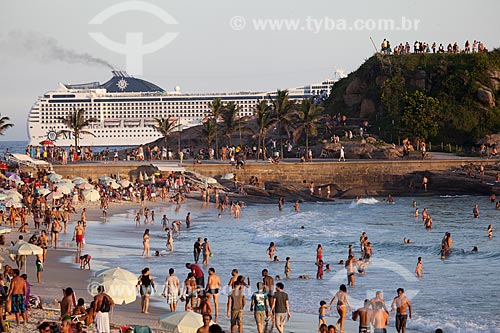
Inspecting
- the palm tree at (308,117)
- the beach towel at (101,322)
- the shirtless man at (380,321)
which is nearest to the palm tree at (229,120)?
the palm tree at (308,117)

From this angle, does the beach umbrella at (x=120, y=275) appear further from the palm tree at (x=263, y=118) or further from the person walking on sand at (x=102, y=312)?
the palm tree at (x=263, y=118)

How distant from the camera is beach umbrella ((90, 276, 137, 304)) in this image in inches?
636

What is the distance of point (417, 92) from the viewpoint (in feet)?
196

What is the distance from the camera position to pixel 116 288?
16203mm

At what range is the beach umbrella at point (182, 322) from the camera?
13523 mm

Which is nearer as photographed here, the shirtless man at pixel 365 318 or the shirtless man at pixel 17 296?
the shirtless man at pixel 17 296

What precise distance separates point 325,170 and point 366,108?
13828 mm

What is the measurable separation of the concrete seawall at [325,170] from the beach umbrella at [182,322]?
127ft

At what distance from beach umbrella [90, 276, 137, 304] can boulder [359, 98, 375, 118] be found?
164 feet

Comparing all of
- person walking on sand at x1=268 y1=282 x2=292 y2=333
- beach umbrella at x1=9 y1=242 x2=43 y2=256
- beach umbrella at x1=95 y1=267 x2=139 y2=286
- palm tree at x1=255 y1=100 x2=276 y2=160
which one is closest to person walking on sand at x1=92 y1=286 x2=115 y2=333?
beach umbrella at x1=95 y1=267 x2=139 y2=286

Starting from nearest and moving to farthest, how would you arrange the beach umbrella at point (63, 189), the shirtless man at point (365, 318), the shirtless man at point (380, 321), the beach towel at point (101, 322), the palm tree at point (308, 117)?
the beach towel at point (101, 322) → the shirtless man at point (380, 321) → the shirtless man at point (365, 318) → the beach umbrella at point (63, 189) → the palm tree at point (308, 117)

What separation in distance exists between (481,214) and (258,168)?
16.4m


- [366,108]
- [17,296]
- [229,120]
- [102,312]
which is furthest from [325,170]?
[102,312]

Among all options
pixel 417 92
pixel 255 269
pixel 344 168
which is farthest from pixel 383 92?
pixel 255 269
